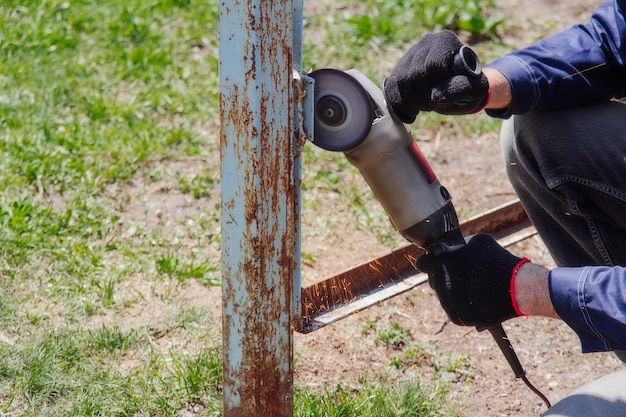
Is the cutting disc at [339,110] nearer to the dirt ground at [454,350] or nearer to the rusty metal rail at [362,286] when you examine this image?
the rusty metal rail at [362,286]

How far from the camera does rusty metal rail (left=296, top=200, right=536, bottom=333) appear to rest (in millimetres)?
2193

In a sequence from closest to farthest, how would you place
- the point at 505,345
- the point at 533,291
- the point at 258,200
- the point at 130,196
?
the point at 258,200, the point at 533,291, the point at 505,345, the point at 130,196

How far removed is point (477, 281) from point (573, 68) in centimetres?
83

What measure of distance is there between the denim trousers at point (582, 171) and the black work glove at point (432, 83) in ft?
1.07

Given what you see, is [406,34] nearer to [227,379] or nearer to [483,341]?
[483,341]

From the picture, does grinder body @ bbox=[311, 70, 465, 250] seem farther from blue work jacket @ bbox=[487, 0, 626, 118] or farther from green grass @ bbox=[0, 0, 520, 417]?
green grass @ bbox=[0, 0, 520, 417]

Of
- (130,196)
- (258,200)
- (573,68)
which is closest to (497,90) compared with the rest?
(573,68)

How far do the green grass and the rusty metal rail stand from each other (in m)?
0.35

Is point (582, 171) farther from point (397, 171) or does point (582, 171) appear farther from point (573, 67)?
point (397, 171)

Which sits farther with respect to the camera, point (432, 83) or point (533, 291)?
point (432, 83)

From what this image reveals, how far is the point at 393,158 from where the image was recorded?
2.19 m

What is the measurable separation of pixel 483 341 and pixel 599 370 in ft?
1.33

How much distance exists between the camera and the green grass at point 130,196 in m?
2.52

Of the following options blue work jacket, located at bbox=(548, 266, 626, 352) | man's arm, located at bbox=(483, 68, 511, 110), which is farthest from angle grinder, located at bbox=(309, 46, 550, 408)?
blue work jacket, located at bbox=(548, 266, 626, 352)
